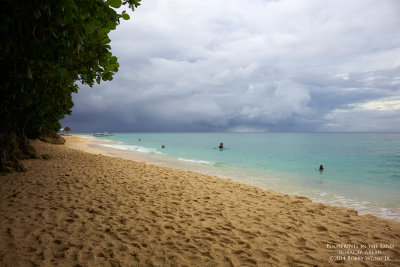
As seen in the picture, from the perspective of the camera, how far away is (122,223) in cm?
445

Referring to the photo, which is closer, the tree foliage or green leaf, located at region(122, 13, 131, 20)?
the tree foliage

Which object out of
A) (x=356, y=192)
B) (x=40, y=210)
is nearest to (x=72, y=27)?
(x=40, y=210)

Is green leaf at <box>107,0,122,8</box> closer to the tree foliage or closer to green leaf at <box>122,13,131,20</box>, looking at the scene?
the tree foliage

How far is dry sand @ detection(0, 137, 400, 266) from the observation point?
3309mm

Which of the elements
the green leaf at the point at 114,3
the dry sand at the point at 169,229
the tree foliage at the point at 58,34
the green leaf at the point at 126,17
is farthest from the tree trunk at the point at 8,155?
the green leaf at the point at 114,3

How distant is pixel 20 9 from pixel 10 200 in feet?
16.2

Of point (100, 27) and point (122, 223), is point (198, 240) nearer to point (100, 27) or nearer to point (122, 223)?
point (122, 223)

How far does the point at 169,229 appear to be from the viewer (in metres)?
4.32

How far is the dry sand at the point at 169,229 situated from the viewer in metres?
3.31

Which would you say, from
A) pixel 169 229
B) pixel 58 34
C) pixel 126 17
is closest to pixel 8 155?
pixel 169 229

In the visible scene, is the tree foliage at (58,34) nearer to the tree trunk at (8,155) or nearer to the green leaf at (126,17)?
the green leaf at (126,17)

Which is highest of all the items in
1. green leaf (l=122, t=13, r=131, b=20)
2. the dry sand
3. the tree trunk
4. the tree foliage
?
green leaf (l=122, t=13, r=131, b=20)

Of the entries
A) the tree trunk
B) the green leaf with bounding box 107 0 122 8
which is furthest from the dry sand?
the green leaf with bounding box 107 0 122 8

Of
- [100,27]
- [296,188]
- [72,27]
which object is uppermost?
[100,27]
